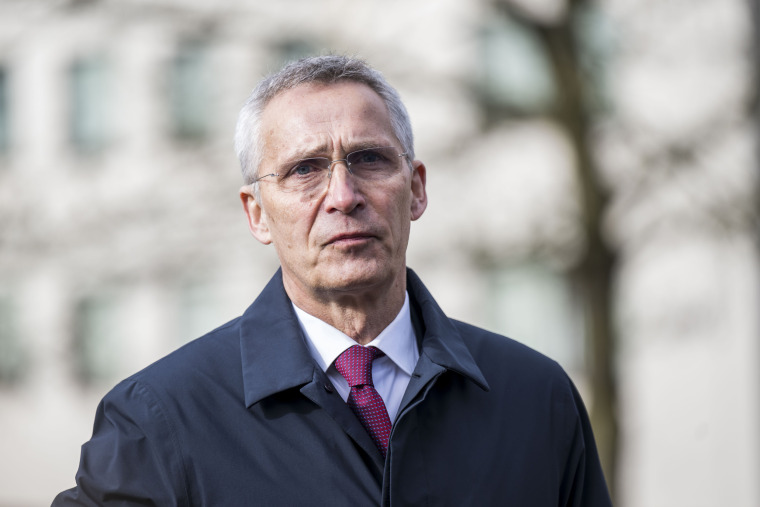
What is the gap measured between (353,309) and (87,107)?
14616mm

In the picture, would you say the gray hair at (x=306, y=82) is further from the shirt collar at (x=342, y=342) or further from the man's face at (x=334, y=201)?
the shirt collar at (x=342, y=342)

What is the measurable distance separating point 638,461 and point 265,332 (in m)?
11.2

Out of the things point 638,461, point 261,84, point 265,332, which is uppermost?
point 261,84

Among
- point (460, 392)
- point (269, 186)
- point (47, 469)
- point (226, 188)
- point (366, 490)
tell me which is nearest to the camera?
point (366, 490)

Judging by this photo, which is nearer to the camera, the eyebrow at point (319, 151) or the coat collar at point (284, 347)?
the coat collar at point (284, 347)

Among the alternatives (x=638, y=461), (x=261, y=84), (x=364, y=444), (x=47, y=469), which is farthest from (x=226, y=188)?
(x=47, y=469)

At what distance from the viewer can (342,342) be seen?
8.89 ft

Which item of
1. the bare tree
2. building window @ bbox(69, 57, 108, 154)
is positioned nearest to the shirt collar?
the bare tree

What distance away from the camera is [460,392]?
2.62 meters

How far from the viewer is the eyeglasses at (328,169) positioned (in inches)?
107

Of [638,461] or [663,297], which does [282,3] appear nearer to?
[663,297]

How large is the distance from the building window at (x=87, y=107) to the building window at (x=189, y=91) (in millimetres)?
2054

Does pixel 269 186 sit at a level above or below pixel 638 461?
above

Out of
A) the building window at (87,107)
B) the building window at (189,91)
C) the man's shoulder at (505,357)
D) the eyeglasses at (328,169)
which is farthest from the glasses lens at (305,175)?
the building window at (87,107)
